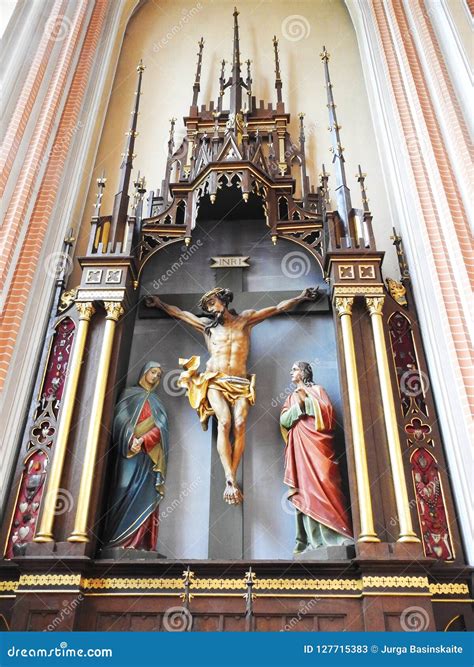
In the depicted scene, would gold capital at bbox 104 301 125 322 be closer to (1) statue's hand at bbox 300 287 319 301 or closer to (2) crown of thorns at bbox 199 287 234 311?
(2) crown of thorns at bbox 199 287 234 311

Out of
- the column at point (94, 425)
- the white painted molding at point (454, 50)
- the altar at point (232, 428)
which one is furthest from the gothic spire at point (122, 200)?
the white painted molding at point (454, 50)

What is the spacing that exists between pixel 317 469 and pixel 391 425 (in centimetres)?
78

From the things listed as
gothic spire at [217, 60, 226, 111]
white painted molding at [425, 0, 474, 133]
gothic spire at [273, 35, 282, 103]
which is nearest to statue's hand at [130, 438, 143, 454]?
white painted molding at [425, 0, 474, 133]

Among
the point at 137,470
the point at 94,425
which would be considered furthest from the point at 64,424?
the point at 137,470

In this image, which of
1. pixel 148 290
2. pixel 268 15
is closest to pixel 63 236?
pixel 148 290

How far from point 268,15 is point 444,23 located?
3.80m

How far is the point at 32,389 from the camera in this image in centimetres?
648

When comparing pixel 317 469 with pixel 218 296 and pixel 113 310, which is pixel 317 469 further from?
pixel 113 310

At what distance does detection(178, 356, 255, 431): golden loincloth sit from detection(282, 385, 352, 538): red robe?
1.80 feet

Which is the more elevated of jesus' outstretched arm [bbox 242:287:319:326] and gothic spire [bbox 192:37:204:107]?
gothic spire [bbox 192:37:204:107]

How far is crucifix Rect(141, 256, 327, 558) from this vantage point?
616 cm

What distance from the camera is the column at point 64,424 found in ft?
17.5

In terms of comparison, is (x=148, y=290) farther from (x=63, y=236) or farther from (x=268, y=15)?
Answer: (x=268, y=15)

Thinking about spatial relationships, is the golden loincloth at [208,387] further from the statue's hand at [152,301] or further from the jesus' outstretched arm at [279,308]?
the statue's hand at [152,301]
